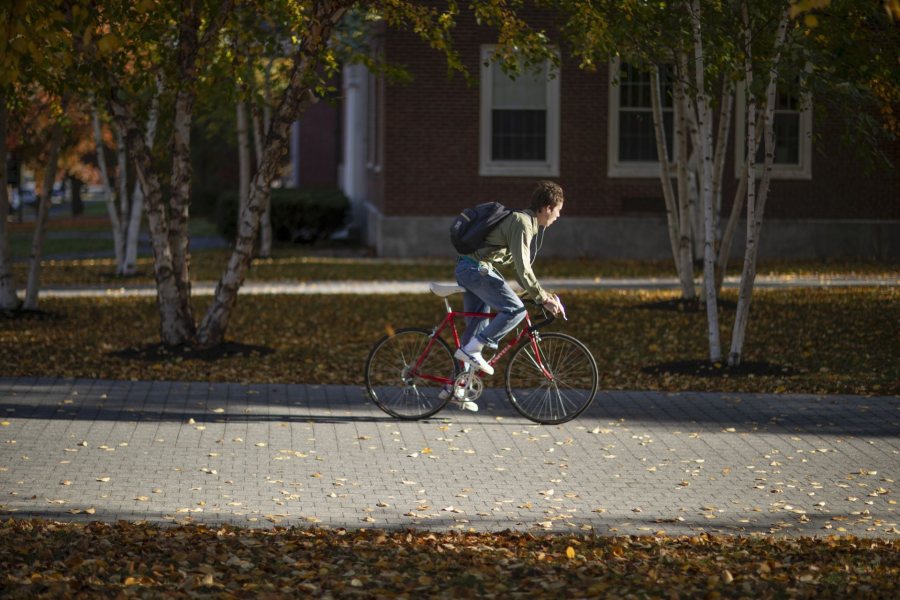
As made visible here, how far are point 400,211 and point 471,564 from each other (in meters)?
21.6

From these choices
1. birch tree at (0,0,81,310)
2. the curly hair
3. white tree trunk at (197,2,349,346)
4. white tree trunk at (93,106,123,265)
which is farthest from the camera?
white tree trunk at (93,106,123,265)

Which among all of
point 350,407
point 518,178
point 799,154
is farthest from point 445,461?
point 799,154

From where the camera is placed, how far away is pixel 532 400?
10.7 metres

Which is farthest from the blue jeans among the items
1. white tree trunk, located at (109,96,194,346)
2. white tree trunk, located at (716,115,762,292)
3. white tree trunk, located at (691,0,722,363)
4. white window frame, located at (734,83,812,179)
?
white window frame, located at (734,83,812,179)

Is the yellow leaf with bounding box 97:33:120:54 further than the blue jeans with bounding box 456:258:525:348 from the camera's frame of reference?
No

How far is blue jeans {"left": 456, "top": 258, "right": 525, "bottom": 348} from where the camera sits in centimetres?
1018

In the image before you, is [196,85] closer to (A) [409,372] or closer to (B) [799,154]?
(A) [409,372]

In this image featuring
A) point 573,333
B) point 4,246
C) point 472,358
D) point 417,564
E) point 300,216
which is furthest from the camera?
point 300,216

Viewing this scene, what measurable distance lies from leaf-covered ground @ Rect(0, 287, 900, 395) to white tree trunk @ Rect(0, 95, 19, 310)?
13.3 inches

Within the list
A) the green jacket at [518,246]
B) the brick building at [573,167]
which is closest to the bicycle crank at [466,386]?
the green jacket at [518,246]

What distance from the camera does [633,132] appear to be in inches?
1093

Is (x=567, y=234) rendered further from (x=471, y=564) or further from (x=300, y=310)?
(x=471, y=564)

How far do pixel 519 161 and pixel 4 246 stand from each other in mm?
12751

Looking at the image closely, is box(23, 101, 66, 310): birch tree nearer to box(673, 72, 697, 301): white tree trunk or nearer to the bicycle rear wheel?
the bicycle rear wheel
